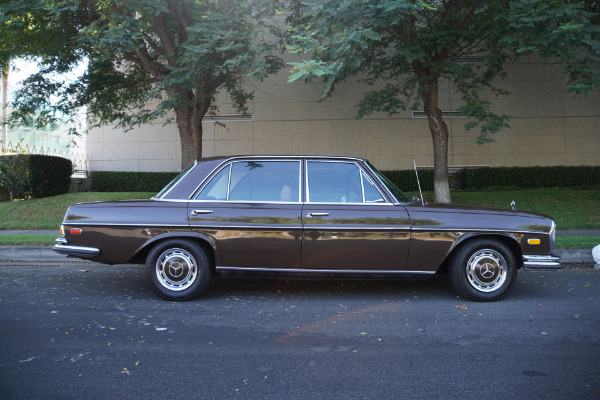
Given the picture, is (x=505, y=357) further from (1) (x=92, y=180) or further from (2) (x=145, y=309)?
(1) (x=92, y=180)

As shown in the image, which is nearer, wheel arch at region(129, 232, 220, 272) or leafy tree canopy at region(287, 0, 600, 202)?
wheel arch at region(129, 232, 220, 272)

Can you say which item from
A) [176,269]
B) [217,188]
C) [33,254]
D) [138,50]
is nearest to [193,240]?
[176,269]

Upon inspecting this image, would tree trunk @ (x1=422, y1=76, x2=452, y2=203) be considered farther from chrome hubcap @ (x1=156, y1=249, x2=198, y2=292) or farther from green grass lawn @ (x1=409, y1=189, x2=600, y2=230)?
chrome hubcap @ (x1=156, y1=249, x2=198, y2=292)

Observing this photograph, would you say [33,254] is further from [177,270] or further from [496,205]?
[496,205]

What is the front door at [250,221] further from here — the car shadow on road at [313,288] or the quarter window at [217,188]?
the car shadow on road at [313,288]

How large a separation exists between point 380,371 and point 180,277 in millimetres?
2720

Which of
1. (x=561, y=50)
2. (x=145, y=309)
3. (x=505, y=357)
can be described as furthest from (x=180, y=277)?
(x=561, y=50)

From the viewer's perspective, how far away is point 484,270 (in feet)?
16.5

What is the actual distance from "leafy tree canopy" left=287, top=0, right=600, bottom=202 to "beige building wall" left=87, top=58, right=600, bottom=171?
14.8 ft

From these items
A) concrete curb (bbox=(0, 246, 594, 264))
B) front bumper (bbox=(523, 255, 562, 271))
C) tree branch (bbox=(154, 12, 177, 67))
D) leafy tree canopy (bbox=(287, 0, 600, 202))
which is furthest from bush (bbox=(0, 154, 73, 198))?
front bumper (bbox=(523, 255, 562, 271))

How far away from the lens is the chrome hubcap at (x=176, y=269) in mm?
5082

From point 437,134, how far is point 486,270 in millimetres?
7803

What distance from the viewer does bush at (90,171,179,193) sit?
57.8 feet

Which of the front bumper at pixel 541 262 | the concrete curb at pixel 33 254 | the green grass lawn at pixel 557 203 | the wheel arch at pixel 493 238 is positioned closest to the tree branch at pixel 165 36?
the concrete curb at pixel 33 254
